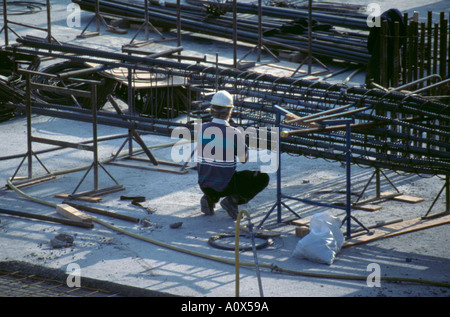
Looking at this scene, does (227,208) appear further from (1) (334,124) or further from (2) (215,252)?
(1) (334,124)

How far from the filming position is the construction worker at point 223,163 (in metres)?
9.24

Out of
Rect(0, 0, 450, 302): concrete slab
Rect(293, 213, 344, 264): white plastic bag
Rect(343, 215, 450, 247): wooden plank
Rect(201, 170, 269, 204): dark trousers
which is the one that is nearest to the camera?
Rect(0, 0, 450, 302): concrete slab

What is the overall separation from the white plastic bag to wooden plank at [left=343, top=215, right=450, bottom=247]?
0.29m

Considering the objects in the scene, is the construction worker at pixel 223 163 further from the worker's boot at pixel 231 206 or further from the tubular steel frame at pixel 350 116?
the tubular steel frame at pixel 350 116

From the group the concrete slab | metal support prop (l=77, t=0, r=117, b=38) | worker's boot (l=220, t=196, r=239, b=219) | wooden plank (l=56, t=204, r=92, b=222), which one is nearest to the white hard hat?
worker's boot (l=220, t=196, r=239, b=219)

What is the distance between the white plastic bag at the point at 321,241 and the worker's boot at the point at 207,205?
5.86 ft

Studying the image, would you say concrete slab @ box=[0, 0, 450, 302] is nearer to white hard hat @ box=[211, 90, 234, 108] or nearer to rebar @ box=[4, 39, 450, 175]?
rebar @ box=[4, 39, 450, 175]

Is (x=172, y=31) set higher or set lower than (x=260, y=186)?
higher

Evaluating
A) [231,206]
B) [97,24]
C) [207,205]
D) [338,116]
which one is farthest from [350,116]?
[97,24]

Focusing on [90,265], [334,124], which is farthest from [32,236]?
[334,124]

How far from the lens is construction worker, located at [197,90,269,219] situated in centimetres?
924

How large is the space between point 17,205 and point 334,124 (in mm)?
4573

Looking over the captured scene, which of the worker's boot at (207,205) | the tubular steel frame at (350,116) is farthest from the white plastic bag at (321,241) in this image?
the worker's boot at (207,205)

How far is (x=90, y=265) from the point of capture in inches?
312
